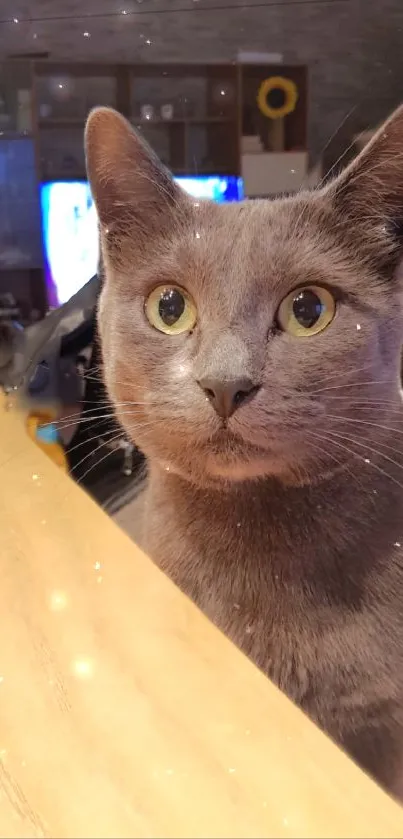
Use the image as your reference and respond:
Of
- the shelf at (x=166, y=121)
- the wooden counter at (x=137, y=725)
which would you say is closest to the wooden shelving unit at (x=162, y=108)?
the shelf at (x=166, y=121)

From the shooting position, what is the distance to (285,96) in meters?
0.59

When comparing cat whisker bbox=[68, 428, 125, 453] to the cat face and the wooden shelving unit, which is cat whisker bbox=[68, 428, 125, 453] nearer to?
the cat face

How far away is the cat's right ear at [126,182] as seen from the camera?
1.91 ft

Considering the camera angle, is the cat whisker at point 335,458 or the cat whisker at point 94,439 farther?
the cat whisker at point 94,439

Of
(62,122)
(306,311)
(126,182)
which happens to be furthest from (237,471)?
(62,122)

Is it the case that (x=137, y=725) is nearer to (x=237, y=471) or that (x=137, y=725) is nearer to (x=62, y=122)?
(x=237, y=471)

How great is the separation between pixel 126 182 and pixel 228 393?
22 centimetres

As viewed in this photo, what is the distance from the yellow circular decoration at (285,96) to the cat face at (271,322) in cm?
8

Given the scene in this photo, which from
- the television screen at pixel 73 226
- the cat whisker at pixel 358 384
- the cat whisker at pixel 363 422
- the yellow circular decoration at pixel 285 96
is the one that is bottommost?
the cat whisker at pixel 363 422

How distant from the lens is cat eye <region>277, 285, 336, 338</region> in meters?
0.53

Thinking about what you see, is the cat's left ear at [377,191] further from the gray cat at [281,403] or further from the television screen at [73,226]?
the television screen at [73,226]

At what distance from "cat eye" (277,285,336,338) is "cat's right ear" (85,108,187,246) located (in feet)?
0.42

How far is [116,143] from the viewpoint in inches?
23.4

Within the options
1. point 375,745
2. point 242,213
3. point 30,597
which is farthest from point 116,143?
point 375,745
